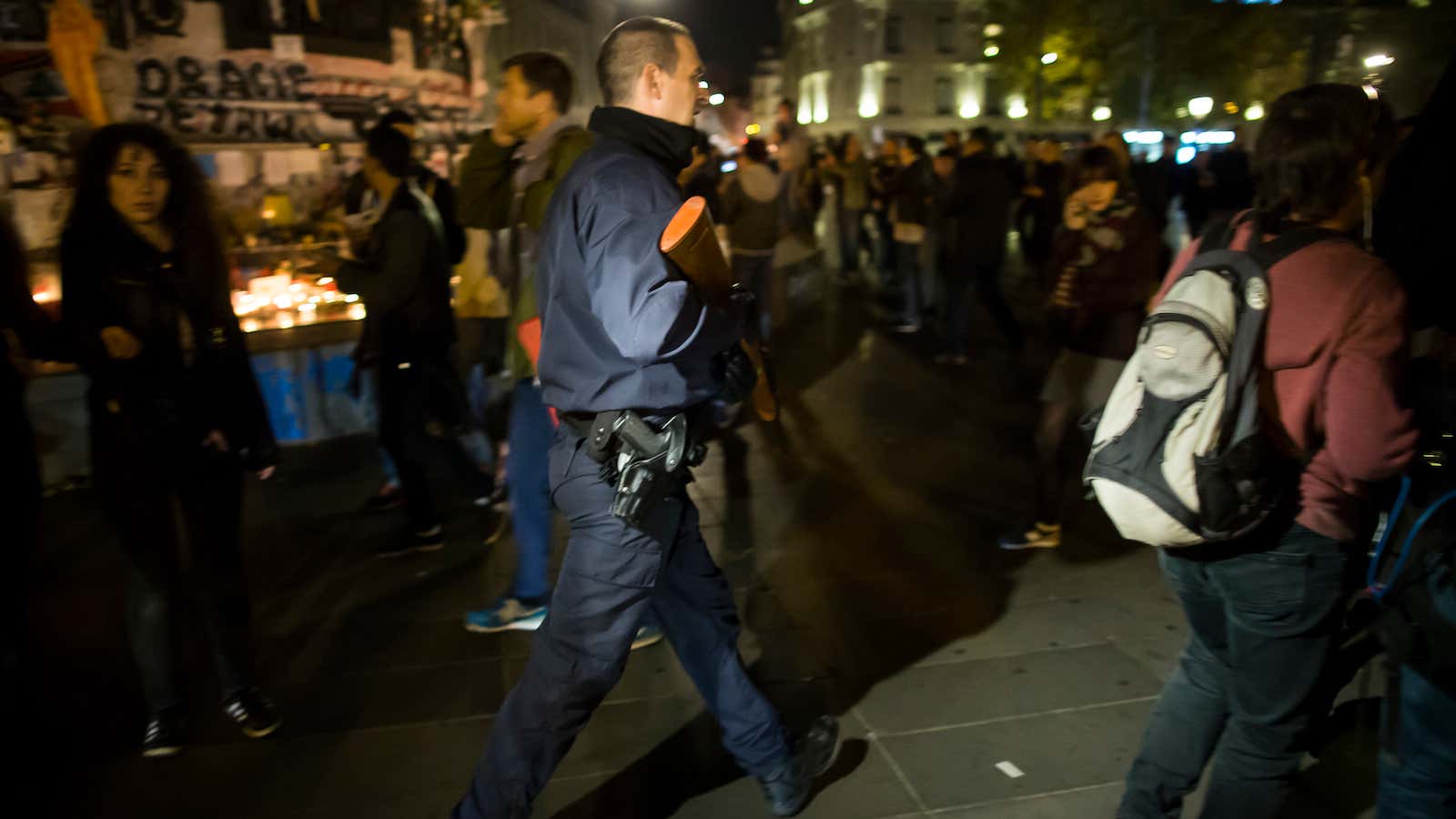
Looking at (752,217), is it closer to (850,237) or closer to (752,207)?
(752,207)

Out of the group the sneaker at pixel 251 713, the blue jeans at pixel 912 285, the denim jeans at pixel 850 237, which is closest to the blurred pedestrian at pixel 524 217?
the sneaker at pixel 251 713

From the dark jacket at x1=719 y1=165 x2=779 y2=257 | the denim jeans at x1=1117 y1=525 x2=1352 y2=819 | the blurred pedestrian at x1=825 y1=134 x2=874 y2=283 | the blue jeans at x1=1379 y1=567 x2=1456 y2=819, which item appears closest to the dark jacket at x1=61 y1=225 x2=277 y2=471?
the denim jeans at x1=1117 y1=525 x2=1352 y2=819

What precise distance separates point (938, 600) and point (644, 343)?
8.85ft

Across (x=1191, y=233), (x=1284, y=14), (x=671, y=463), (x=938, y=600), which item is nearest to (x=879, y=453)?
(x=938, y=600)

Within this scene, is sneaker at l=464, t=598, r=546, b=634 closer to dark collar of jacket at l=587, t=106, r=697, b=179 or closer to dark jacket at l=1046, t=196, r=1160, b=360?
dark collar of jacket at l=587, t=106, r=697, b=179

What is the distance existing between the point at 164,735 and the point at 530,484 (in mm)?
1509

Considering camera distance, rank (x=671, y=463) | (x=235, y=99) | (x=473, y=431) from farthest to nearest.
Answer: (x=235, y=99) → (x=473, y=431) → (x=671, y=463)

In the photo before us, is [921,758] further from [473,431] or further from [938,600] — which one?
[473,431]

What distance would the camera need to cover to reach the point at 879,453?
687 cm

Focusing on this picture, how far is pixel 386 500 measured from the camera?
5926mm

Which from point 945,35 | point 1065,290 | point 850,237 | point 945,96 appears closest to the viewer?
point 1065,290

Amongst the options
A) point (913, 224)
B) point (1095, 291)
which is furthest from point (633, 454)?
point (913, 224)

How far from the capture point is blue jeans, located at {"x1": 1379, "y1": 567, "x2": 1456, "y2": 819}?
232cm

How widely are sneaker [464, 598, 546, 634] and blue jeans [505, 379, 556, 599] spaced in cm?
5
